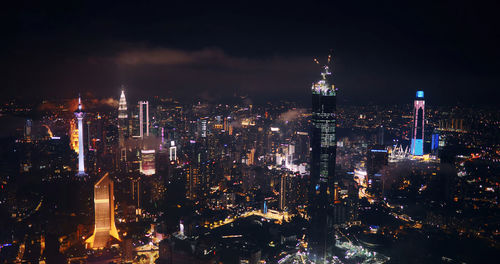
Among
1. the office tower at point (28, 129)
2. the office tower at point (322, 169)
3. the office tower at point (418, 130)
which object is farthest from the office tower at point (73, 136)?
the office tower at point (418, 130)

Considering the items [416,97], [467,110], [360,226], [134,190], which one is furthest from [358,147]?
[134,190]

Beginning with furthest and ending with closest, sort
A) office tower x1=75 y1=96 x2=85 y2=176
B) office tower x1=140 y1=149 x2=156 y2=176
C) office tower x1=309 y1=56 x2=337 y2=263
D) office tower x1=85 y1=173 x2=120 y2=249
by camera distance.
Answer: office tower x1=140 y1=149 x2=156 y2=176 → office tower x1=309 y1=56 x2=337 y2=263 → office tower x1=75 y1=96 x2=85 y2=176 → office tower x1=85 y1=173 x2=120 y2=249

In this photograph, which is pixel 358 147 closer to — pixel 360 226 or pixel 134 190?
pixel 360 226

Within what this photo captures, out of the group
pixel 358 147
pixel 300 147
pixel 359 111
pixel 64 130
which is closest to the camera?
pixel 64 130

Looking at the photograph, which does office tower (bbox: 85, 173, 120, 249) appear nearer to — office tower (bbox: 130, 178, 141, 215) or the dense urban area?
the dense urban area

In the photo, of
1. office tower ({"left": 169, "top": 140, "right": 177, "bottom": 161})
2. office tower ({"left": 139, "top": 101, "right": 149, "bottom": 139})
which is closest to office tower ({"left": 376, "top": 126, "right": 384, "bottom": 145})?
office tower ({"left": 169, "top": 140, "right": 177, "bottom": 161})

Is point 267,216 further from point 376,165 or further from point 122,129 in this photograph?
point 122,129

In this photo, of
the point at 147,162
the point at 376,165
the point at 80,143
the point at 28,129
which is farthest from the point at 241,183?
the point at 28,129
